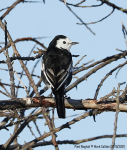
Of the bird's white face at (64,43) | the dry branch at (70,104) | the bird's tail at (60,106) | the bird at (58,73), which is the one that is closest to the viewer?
the dry branch at (70,104)

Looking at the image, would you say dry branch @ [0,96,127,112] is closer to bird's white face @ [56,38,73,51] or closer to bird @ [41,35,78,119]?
bird @ [41,35,78,119]

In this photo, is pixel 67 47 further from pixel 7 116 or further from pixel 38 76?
pixel 7 116

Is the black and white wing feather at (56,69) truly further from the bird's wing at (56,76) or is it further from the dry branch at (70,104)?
the dry branch at (70,104)

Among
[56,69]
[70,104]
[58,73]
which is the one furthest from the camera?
[56,69]

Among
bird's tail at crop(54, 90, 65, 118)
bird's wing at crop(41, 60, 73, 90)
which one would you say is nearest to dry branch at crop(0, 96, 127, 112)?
bird's tail at crop(54, 90, 65, 118)

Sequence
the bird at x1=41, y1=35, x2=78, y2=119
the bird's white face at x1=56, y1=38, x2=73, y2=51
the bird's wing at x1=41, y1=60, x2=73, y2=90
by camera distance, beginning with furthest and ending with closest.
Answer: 1. the bird's white face at x1=56, y1=38, x2=73, y2=51
2. the bird's wing at x1=41, y1=60, x2=73, y2=90
3. the bird at x1=41, y1=35, x2=78, y2=119

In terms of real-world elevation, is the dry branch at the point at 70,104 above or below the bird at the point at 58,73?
below

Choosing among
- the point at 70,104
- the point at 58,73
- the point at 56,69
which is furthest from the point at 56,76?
the point at 70,104

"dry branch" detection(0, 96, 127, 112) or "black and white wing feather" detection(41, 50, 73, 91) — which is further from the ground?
"black and white wing feather" detection(41, 50, 73, 91)

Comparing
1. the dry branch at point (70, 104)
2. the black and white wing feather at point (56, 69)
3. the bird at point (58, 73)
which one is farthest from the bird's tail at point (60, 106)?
the black and white wing feather at point (56, 69)

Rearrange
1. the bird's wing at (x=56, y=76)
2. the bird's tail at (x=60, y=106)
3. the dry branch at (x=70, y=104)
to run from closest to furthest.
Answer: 1. the dry branch at (x=70, y=104)
2. the bird's tail at (x=60, y=106)
3. the bird's wing at (x=56, y=76)

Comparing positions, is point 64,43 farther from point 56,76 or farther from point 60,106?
point 60,106

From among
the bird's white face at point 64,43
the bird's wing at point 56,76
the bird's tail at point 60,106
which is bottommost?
the bird's tail at point 60,106

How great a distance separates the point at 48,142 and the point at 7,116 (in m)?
1.10
